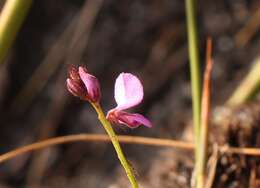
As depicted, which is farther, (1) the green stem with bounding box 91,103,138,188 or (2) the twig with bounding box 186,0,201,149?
(2) the twig with bounding box 186,0,201,149

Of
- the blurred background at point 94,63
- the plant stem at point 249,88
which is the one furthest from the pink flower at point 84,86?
the blurred background at point 94,63

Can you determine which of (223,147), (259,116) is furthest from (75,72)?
(259,116)

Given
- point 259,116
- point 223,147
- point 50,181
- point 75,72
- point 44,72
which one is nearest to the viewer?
point 75,72

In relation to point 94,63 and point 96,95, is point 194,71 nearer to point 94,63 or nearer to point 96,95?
point 96,95

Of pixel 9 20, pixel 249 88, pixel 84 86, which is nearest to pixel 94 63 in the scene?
pixel 249 88

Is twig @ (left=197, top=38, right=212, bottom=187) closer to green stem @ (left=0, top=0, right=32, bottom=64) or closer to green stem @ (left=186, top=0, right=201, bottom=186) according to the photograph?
green stem @ (left=186, top=0, right=201, bottom=186)

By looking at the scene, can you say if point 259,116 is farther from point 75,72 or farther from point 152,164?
point 75,72

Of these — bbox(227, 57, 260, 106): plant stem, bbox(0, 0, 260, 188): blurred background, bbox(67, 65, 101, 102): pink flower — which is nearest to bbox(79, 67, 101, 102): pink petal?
bbox(67, 65, 101, 102): pink flower
